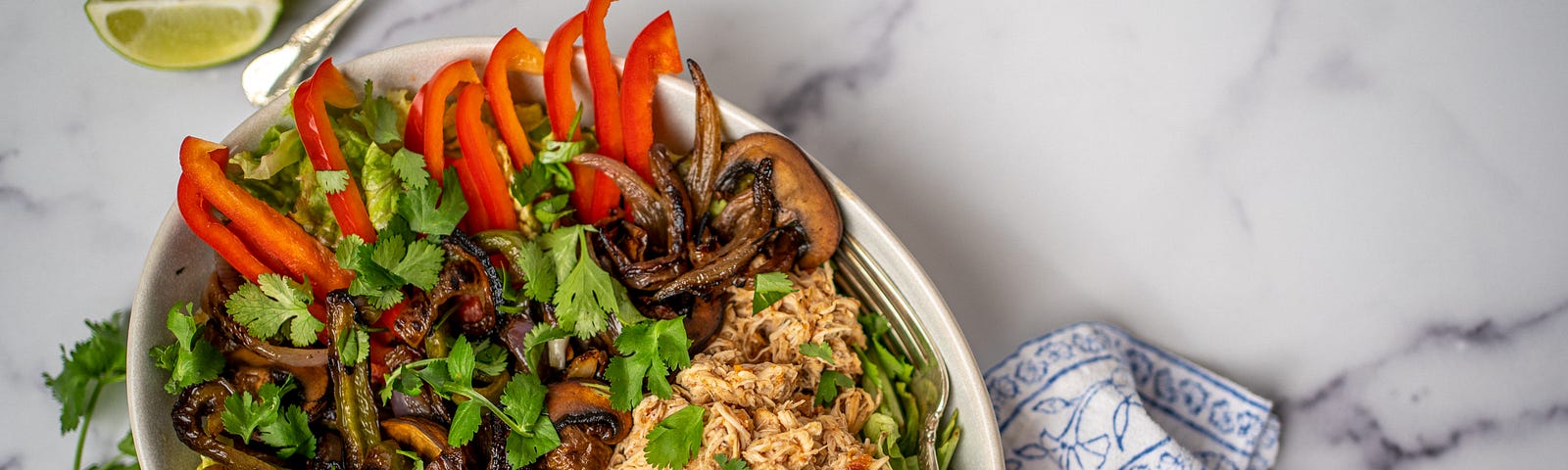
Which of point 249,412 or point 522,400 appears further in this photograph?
point 249,412

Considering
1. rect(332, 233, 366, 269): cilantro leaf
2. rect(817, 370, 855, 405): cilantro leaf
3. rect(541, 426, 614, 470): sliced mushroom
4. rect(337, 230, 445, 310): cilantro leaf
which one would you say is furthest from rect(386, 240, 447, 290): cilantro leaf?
rect(817, 370, 855, 405): cilantro leaf

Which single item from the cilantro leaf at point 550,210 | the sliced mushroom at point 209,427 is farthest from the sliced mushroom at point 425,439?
the cilantro leaf at point 550,210

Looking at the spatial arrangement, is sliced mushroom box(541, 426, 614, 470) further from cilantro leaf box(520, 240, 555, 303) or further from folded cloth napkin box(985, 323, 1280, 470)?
folded cloth napkin box(985, 323, 1280, 470)

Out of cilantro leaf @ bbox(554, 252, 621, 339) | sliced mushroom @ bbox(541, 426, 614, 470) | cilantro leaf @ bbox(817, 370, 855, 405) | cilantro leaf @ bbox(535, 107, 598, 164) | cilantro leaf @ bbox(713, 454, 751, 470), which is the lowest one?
sliced mushroom @ bbox(541, 426, 614, 470)

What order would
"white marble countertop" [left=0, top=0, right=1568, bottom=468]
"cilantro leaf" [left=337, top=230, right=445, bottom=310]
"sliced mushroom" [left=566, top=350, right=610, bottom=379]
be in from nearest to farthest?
"cilantro leaf" [left=337, top=230, right=445, bottom=310], "sliced mushroom" [left=566, top=350, right=610, bottom=379], "white marble countertop" [left=0, top=0, right=1568, bottom=468]

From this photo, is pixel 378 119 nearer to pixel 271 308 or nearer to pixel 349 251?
pixel 349 251

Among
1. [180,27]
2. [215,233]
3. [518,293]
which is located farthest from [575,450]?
[180,27]
